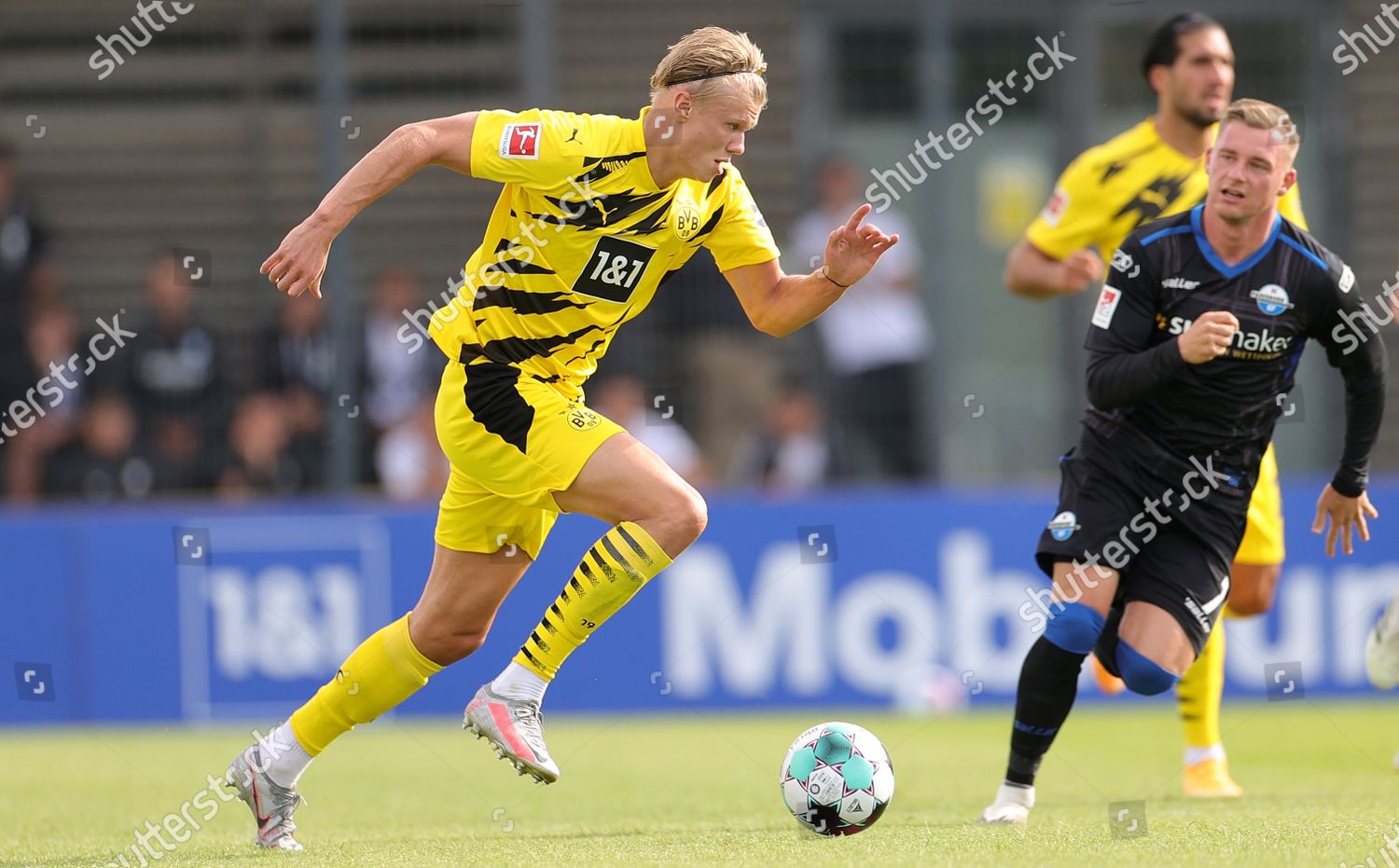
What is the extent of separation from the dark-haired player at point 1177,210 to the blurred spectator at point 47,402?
6.38 metres

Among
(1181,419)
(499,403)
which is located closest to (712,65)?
(499,403)

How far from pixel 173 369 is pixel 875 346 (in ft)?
13.9

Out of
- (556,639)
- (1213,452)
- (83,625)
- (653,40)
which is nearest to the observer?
(556,639)

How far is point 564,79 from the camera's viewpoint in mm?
12109

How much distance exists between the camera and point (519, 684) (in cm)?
518

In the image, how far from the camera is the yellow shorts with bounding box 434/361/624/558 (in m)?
5.27

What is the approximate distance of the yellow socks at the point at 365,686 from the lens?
220 inches

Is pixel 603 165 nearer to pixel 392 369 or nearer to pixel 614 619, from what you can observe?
pixel 614 619

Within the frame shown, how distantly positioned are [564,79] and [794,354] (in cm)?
251

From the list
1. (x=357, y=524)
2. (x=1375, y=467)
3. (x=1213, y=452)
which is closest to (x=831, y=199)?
(x=357, y=524)

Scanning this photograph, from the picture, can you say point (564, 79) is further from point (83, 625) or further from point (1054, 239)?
point (1054, 239)

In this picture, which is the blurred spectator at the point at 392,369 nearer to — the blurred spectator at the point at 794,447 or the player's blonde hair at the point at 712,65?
the blurred spectator at the point at 794,447

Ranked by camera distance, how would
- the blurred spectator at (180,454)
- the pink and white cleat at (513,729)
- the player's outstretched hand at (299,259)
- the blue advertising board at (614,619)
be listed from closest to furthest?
the player's outstretched hand at (299,259) → the pink and white cleat at (513,729) → the blue advertising board at (614,619) → the blurred spectator at (180,454)

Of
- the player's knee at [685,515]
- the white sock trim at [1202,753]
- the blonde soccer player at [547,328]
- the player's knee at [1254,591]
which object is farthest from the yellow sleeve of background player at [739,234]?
the white sock trim at [1202,753]
